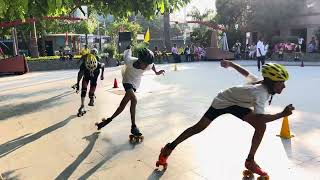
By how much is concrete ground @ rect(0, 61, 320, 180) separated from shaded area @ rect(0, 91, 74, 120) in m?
0.03

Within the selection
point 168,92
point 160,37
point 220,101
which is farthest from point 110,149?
point 160,37

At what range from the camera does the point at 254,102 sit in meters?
4.68

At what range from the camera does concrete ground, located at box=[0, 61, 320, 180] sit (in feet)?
17.8

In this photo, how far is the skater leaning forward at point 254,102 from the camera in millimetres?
4629

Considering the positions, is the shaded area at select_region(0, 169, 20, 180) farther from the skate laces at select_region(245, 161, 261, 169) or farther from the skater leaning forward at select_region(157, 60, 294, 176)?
the skate laces at select_region(245, 161, 261, 169)

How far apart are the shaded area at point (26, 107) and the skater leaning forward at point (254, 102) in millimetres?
5862

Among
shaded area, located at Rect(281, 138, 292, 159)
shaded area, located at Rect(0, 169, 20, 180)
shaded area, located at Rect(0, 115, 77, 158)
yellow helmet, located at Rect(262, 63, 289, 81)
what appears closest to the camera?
yellow helmet, located at Rect(262, 63, 289, 81)

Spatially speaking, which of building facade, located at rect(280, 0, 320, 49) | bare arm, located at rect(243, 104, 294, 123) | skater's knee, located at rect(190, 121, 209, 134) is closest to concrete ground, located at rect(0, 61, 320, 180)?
skater's knee, located at rect(190, 121, 209, 134)

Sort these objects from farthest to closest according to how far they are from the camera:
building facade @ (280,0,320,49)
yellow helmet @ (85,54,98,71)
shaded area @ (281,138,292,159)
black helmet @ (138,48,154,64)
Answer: building facade @ (280,0,320,49)
yellow helmet @ (85,54,98,71)
black helmet @ (138,48,154,64)
shaded area @ (281,138,292,159)

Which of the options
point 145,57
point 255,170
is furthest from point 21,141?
point 255,170

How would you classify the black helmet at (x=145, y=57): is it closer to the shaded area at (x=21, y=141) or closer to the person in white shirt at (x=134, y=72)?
the person in white shirt at (x=134, y=72)

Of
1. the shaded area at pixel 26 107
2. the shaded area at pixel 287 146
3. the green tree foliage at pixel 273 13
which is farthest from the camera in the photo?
the green tree foliage at pixel 273 13

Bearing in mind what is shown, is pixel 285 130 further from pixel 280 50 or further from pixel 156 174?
pixel 280 50

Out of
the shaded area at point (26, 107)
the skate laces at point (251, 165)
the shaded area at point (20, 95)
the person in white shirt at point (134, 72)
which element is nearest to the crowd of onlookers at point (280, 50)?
the shaded area at point (20, 95)
